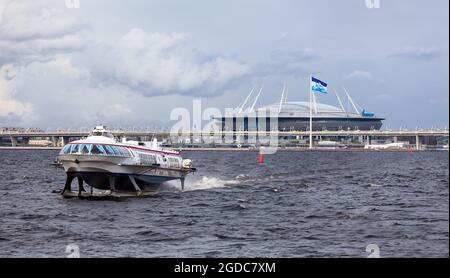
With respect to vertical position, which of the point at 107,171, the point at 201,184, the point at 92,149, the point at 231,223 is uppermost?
the point at 92,149

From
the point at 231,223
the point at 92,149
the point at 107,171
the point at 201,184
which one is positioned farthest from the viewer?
the point at 201,184

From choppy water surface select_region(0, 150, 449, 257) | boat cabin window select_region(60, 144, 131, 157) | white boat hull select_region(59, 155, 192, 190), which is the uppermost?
boat cabin window select_region(60, 144, 131, 157)

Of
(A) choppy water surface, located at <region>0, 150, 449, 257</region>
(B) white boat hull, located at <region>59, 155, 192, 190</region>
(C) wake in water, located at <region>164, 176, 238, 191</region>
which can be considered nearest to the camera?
(A) choppy water surface, located at <region>0, 150, 449, 257</region>

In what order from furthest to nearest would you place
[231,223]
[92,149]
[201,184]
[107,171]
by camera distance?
1. [201,184]
2. [107,171]
3. [92,149]
4. [231,223]

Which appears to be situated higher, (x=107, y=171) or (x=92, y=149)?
(x=92, y=149)

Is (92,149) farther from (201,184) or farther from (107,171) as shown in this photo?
(201,184)

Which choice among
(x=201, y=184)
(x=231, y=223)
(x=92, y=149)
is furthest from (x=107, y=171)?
(x=201, y=184)

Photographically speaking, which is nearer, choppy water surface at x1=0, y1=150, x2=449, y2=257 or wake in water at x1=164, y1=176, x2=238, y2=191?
choppy water surface at x1=0, y1=150, x2=449, y2=257

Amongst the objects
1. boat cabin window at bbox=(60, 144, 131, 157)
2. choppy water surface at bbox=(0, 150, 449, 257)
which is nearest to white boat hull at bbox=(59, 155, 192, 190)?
boat cabin window at bbox=(60, 144, 131, 157)

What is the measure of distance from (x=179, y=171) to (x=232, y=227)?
24.1 meters

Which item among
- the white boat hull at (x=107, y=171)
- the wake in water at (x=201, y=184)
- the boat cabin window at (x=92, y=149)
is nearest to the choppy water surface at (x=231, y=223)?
the wake in water at (x=201, y=184)

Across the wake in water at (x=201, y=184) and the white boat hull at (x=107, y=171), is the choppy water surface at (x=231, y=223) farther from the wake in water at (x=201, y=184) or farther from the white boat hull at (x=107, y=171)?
the white boat hull at (x=107, y=171)

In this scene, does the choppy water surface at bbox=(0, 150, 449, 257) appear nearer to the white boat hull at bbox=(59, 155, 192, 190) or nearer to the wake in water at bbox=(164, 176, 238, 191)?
the wake in water at bbox=(164, 176, 238, 191)
